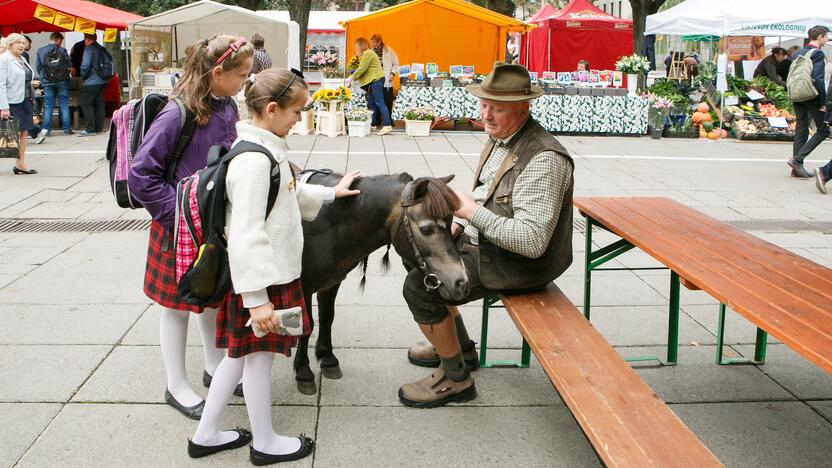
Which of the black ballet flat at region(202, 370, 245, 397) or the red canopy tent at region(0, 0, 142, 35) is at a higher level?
the red canopy tent at region(0, 0, 142, 35)

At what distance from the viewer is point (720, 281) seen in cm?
324

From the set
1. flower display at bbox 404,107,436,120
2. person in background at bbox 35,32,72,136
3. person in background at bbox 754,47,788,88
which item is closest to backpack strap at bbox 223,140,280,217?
flower display at bbox 404,107,436,120

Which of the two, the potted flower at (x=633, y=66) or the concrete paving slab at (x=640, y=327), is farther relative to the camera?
the potted flower at (x=633, y=66)

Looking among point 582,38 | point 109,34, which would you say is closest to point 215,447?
point 109,34

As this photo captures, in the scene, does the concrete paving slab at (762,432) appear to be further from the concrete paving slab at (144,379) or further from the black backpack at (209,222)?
the black backpack at (209,222)

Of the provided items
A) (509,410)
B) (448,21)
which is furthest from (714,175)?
(448,21)

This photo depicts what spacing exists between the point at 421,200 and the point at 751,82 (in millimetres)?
15133

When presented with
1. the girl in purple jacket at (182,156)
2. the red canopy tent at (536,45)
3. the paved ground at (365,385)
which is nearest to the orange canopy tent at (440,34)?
the red canopy tent at (536,45)

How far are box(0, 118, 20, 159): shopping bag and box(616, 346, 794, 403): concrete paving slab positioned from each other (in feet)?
27.6

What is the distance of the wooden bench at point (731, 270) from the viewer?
2721 millimetres

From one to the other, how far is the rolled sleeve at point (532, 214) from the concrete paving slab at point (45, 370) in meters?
2.28

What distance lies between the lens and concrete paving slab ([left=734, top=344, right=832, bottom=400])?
3990 millimetres

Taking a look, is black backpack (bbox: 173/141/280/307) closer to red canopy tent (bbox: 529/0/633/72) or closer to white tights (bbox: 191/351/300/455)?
white tights (bbox: 191/351/300/455)

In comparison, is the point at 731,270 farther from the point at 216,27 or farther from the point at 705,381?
the point at 216,27
